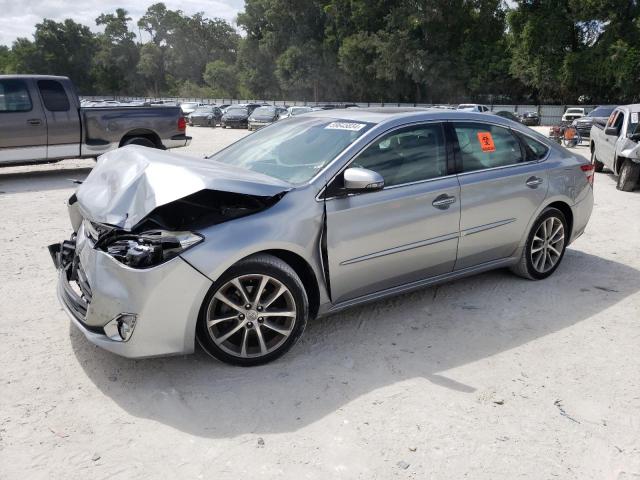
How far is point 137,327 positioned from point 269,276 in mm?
819

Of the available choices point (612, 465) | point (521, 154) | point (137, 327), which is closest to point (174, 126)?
point (521, 154)

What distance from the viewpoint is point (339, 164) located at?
3.80 m

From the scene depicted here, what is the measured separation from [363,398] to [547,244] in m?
2.81

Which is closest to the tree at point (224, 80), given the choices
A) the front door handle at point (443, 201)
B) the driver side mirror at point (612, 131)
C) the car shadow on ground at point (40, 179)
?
the car shadow on ground at point (40, 179)

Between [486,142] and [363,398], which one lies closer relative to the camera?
[363,398]

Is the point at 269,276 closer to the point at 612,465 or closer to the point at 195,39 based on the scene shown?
the point at 612,465

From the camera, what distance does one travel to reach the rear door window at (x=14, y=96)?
10.1 meters

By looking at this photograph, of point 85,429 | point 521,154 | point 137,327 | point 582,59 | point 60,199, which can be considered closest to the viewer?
point 85,429

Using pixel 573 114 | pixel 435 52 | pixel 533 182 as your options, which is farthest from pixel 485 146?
pixel 435 52

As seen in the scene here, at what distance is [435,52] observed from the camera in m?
50.3

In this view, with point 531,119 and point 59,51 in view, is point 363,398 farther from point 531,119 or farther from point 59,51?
point 59,51

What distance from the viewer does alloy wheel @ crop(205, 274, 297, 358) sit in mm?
3381

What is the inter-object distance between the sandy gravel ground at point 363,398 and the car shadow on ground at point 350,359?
0.04 feet

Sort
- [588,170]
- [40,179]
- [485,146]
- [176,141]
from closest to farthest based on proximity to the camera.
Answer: [485,146]
[588,170]
[40,179]
[176,141]
